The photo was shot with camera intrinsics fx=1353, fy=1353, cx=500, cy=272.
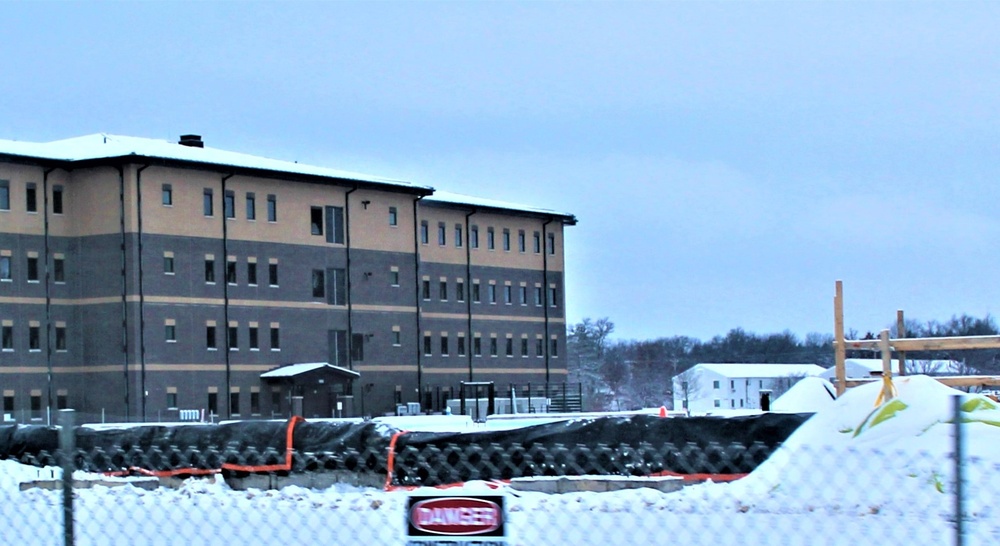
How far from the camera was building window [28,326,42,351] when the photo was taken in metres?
64.4

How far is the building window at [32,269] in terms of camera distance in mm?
64812

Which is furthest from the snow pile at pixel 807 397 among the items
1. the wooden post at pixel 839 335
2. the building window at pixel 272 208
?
the building window at pixel 272 208

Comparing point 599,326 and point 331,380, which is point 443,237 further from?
point 599,326

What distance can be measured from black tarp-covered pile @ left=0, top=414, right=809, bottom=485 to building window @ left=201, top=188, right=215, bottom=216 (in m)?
45.9

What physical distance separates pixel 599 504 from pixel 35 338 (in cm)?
5596

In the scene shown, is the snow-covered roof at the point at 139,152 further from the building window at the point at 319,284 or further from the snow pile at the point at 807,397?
the snow pile at the point at 807,397

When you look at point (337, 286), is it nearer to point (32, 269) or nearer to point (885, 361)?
point (32, 269)

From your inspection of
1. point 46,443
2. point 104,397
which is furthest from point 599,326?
point 46,443

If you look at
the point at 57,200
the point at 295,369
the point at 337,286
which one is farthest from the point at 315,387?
the point at 57,200

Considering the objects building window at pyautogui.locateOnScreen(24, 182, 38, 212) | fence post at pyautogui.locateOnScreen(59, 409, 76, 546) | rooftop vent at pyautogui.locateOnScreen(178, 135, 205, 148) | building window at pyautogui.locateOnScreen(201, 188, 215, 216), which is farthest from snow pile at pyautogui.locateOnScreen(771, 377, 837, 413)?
rooftop vent at pyautogui.locateOnScreen(178, 135, 205, 148)

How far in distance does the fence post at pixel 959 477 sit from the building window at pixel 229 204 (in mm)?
64405

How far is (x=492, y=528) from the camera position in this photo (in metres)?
5.94

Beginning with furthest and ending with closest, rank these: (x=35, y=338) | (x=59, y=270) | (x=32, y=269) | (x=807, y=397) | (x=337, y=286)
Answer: (x=337, y=286) < (x=59, y=270) < (x=32, y=269) < (x=35, y=338) < (x=807, y=397)

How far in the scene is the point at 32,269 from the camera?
64.9 m
